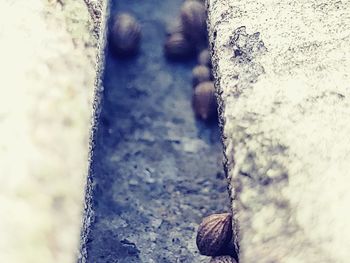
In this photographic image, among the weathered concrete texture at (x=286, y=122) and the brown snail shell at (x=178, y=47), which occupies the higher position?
the weathered concrete texture at (x=286, y=122)

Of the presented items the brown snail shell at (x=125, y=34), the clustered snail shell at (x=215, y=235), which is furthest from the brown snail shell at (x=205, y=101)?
the clustered snail shell at (x=215, y=235)

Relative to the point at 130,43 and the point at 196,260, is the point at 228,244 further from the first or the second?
the point at 130,43

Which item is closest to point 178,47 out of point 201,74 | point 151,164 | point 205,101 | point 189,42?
point 189,42

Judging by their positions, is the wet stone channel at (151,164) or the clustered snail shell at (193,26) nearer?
the wet stone channel at (151,164)

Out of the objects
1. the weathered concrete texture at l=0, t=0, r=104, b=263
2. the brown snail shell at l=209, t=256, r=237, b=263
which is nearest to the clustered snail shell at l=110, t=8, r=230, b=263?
the weathered concrete texture at l=0, t=0, r=104, b=263

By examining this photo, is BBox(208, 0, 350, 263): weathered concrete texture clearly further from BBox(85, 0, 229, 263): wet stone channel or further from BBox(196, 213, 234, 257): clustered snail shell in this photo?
BBox(85, 0, 229, 263): wet stone channel

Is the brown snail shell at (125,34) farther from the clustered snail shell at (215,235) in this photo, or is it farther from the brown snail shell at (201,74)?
the clustered snail shell at (215,235)

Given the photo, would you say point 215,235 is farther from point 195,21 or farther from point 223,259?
point 195,21

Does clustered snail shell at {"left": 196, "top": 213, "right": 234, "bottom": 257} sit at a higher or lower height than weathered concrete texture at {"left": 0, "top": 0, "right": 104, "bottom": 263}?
lower
